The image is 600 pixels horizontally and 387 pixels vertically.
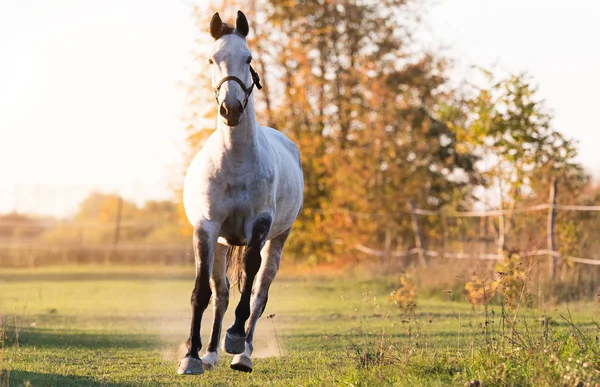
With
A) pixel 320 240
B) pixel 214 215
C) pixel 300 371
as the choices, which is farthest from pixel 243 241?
pixel 320 240

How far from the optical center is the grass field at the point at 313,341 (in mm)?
7242

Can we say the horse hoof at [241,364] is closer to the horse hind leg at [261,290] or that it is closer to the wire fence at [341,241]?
the horse hind leg at [261,290]

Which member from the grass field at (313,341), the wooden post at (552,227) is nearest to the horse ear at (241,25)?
the grass field at (313,341)

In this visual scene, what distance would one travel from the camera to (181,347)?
438 inches

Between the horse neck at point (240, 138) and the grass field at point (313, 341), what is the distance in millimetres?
1521

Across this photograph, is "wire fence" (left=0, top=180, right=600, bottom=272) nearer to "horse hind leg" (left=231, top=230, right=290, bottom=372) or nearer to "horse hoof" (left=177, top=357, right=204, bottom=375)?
"horse hind leg" (left=231, top=230, right=290, bottom=372)

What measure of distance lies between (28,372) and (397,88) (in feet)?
73.2

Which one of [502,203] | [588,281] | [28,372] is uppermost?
[502,203]

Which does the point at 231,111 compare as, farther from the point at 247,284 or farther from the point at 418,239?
the point at 418,239

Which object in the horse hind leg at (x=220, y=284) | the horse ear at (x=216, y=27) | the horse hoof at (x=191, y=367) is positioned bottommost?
the horse hoof at (x=191, y=367)

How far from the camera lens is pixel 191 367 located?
7.99 meters

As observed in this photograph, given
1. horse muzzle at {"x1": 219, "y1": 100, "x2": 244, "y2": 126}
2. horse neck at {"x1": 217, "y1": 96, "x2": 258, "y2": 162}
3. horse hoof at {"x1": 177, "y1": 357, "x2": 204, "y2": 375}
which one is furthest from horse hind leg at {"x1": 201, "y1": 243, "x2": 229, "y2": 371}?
horse muzzle at {"x1": 219, "y1": 100, "x2": 244, "y2": 126}

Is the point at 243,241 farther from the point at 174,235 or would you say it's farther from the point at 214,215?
the point at 174,235

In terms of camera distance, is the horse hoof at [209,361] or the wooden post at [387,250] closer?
the horse hoof at [209,361]
